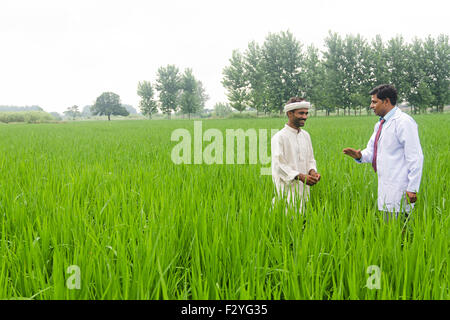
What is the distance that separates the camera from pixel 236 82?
51.2 metres

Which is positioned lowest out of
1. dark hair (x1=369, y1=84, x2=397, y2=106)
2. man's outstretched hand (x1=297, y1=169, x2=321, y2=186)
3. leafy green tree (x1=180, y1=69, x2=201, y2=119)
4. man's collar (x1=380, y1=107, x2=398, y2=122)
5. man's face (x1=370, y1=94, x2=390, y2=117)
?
man's outstretched hand (x1=297, y1=169, x2=321, y2=186)

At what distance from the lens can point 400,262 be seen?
1427 millimetres

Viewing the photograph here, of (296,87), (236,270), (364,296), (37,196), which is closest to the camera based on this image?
(364,296)

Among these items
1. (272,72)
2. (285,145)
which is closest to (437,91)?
(272,72)

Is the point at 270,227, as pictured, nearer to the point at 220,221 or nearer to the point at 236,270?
the point at 220,221

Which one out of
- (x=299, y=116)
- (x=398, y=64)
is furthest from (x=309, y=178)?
(x=398, y=64)

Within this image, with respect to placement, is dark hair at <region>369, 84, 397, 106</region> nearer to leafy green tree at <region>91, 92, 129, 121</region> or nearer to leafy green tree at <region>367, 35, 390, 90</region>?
leafy green tree at <region>367, 35, 390, 90</region>

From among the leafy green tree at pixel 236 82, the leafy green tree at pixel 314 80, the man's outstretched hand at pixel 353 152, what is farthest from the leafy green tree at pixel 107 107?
the man's outstretched hand at pixel 353 152

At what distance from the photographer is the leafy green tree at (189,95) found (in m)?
54.8

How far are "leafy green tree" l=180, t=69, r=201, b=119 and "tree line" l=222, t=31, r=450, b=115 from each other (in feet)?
26.2

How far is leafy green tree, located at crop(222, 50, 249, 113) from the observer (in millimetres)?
49812

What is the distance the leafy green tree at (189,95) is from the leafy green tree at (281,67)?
46.8 feet

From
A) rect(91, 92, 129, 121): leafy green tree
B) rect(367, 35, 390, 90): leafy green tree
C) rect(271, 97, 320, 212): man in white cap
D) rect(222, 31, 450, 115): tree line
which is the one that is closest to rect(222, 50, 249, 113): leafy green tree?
rect(222, 31, 450, 115): tree line
